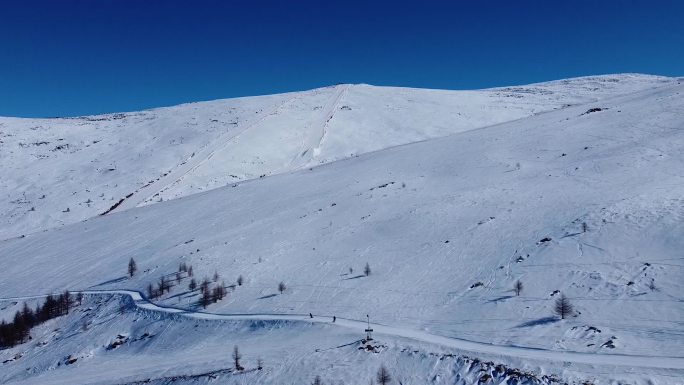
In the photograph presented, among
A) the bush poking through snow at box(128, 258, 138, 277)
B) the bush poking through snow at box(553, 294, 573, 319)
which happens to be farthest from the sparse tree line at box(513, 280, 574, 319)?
the bush poking through snow at box(128, 258, 138, 277)

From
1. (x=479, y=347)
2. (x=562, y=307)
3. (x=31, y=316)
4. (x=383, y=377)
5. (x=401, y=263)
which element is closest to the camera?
(x=383, y=377)

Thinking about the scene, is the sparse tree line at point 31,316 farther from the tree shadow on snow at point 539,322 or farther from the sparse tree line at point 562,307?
the sparse tree line at point 562,307

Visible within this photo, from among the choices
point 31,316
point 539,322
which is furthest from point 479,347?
point 31,316

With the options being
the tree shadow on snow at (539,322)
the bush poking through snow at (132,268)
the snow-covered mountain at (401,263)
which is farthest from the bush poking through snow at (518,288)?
the bush poking through snow at (132,268)

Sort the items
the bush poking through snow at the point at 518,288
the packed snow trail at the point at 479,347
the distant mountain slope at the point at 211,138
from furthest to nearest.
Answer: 1. the distant mountain slope at the point at 211,138
2. the bush poking through snow at the point at 518,288
3. the packed snow trail at the point at 479,347

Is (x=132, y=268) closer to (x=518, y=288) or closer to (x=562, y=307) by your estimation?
(x=518, y=288)

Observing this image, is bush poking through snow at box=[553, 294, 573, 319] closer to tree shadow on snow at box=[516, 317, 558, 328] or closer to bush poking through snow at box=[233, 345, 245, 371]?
tree shadow on snow at box=[516, 317, 558, 328]
